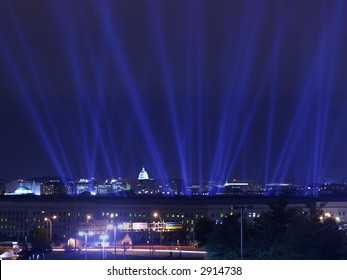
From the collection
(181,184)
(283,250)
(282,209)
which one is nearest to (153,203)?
(282,209)

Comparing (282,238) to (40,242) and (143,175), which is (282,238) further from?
(143,175)

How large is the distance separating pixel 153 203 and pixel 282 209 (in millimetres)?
36316

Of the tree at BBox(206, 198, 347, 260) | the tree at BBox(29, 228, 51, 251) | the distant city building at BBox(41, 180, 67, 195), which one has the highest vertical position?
the distant city building at BBox(41, 180, 67, 195)

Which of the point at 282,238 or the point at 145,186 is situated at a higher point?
the point at 145,186

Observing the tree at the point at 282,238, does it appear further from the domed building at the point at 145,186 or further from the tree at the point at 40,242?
the domed building at the point at 145,186

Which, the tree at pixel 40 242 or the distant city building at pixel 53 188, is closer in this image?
the tree at pixel 40 242

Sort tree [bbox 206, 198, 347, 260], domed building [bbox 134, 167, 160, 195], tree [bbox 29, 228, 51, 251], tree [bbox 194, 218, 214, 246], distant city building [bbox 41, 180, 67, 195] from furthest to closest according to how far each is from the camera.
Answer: domed building [bbox 134, 167, 160, 195]
distant city building [bbox 41, 180, 67, 195]
tree [bbox 194, 218, 214, 246]
tree [bbox 29, 228, 51, 251]
tree [bbox 206, 198, 347, 260]

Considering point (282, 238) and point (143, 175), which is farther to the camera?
point (143, 175)

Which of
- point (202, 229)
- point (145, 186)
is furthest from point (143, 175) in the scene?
point (202, 229)

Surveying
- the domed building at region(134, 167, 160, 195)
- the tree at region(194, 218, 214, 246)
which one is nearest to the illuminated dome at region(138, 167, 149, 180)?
the domed building at region(134, 167, 160, 195)

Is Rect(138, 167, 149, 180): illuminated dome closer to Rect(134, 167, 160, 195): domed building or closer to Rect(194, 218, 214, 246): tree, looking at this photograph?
Rect(134, 167, 160, 195): domed building

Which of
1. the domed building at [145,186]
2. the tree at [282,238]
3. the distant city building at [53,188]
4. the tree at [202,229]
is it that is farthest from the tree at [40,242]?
the domed building at [145,186]
